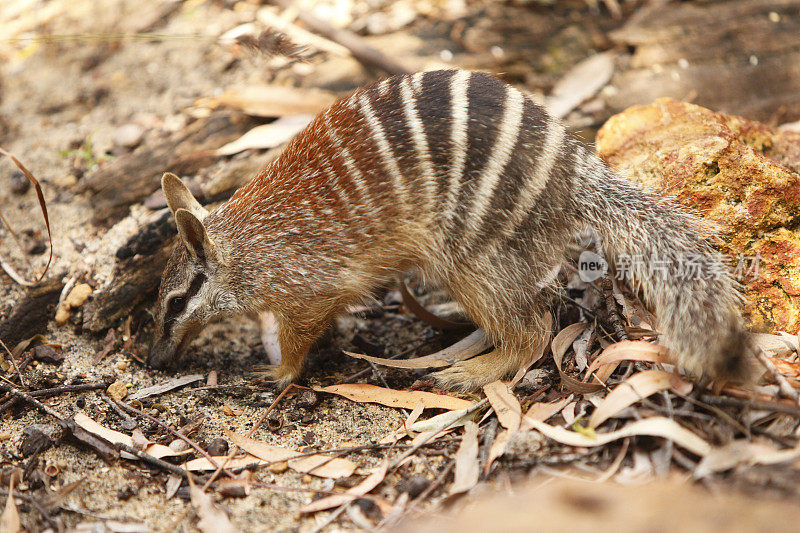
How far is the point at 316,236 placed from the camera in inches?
171

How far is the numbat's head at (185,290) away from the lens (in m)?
4.38

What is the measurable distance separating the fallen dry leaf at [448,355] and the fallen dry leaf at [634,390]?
1261mm

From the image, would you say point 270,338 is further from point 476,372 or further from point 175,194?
point 476,372

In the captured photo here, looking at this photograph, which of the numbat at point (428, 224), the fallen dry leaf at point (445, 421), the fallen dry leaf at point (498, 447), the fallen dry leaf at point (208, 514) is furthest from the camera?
the numbat at point (428, 224)

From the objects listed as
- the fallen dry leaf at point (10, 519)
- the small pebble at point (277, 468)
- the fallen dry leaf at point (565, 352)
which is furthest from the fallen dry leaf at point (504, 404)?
the fallen dry leaf at point (10, 519)

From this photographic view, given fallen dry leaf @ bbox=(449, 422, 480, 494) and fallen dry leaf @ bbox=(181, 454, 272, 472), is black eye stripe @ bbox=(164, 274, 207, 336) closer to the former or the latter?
fallen dry leaf @ bbox=(181, 454, 272, 472)

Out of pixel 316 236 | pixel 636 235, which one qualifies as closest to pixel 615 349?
pixel 636 235

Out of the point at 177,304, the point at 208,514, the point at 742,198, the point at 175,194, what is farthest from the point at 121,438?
the point at 742,198

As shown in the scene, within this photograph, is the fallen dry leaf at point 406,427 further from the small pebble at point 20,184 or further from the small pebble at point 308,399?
the small pebble at point 20,184

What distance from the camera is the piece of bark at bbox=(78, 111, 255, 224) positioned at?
213 inches

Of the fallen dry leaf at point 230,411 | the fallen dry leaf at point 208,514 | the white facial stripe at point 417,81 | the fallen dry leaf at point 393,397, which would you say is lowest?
the fallen dry leaf at point 230,411

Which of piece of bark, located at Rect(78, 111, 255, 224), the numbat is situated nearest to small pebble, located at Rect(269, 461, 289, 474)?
the numbat

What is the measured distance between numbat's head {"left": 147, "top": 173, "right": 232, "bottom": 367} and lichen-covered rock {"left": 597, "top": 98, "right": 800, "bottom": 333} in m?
2.97

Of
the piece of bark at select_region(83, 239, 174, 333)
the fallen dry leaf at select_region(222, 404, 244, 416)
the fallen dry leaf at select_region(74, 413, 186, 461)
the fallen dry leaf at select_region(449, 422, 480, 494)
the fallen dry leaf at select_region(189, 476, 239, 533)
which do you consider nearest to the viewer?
→ the fallen dry leaf at select_region(189, 476, 239, 533)
